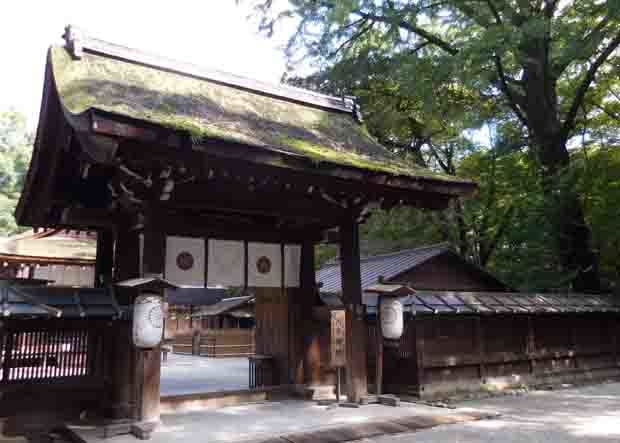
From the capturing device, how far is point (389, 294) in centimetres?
779

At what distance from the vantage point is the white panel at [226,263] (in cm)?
793

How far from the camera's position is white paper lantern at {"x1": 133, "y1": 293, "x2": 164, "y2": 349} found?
19.3 feet

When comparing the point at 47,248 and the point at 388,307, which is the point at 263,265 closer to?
the point at 388,307

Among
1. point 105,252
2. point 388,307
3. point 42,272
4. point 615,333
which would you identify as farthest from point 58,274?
point 615,333

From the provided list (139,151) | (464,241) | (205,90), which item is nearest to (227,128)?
(139,151)

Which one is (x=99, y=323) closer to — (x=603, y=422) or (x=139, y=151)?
(x=139, y=151)

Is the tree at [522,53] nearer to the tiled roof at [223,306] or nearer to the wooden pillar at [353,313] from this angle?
the wooden pillar at [353,313]

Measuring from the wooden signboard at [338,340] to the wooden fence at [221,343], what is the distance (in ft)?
47.1

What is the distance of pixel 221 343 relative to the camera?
21.6 meters

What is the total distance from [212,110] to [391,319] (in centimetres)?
444

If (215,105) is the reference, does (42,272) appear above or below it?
below

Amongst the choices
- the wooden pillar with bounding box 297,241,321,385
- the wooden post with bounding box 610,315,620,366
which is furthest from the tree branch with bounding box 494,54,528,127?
the wooden pillar with bounding box 297,241,321,385

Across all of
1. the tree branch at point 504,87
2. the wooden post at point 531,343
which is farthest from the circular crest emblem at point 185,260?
the tree branch at point 504,87

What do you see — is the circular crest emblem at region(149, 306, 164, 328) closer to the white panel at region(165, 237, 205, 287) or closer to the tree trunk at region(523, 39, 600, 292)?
the white panel at region(165, 237, 205, 287)
